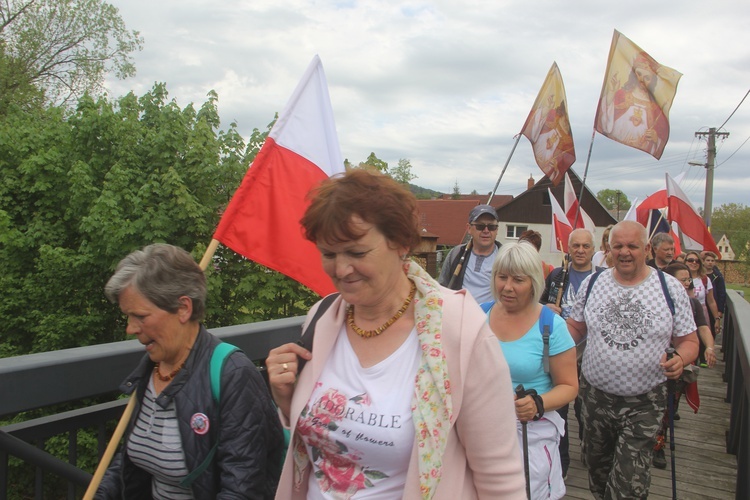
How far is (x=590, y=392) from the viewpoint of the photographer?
3.89 meters

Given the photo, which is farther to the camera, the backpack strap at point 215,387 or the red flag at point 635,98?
the red flag at point 635,98

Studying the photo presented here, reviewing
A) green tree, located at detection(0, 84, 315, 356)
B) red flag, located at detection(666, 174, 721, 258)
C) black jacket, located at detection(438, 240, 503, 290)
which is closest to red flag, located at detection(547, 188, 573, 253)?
red flag, located at detection(666, 174, 721, 258)

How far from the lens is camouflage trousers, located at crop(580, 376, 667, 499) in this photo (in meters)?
3.56

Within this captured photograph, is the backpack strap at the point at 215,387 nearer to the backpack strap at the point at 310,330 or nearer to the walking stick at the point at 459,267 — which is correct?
the backpack strap at the point at 310,330

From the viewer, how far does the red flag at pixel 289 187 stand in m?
2.93

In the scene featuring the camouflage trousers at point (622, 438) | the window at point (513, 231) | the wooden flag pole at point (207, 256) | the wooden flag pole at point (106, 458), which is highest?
the window at point (513, 231)

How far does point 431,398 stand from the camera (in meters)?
1.54

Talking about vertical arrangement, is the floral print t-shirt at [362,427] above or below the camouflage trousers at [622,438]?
above

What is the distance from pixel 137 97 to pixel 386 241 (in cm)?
1238

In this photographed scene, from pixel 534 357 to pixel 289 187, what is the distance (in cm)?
153

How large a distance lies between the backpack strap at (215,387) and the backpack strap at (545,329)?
163 centimetres

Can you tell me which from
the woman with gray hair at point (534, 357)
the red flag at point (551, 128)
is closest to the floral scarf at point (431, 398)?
the woman with gray hair at point (534, 357)

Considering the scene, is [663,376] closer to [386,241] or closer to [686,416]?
[386,241]

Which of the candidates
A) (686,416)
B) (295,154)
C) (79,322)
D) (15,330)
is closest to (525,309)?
(295,154)
